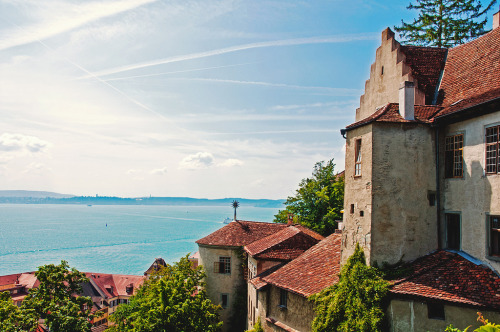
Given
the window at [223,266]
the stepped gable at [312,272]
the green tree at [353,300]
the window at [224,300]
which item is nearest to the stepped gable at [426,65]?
the green tree at [353,300]

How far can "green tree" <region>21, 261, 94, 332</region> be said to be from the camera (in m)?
21.6

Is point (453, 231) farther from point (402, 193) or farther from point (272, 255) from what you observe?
point (272, 255)

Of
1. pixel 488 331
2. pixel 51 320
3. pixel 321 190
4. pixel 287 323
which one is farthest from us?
pixel 321 190

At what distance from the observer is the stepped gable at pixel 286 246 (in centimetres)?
2409

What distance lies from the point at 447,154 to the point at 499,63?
4.33 m

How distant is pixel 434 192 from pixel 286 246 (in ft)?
37.1

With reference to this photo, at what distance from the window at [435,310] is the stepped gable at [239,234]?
19.8m

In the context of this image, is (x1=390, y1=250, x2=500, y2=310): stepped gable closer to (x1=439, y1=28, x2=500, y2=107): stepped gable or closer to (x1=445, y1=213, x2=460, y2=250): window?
(x1=445, y1=213, x2=460, y2=250): window

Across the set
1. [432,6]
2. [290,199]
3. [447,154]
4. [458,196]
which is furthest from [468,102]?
[290,199]

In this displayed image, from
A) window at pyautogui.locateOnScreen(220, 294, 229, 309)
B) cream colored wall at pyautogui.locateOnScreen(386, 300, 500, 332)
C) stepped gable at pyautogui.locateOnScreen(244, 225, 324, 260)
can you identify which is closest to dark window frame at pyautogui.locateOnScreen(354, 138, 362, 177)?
cream colored wall at pyautogui.locateOnScreen(386, 300, 500, 332)

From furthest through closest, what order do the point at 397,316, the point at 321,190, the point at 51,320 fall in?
1. the point at 321,190
2. the point at 51,320
3. the point at 397,316

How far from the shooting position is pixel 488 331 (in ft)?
20.8

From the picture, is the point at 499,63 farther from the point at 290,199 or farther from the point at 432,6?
the point at 290,199

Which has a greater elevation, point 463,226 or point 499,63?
point 499,63
